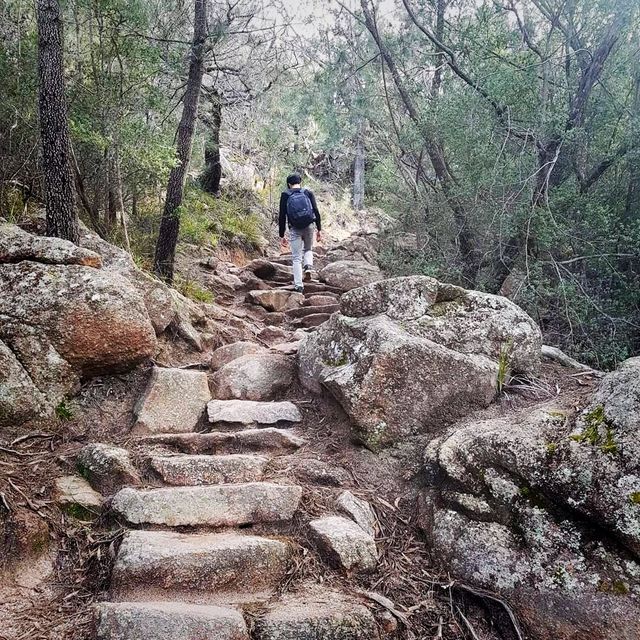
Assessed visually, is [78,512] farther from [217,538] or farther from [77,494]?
[217,538]

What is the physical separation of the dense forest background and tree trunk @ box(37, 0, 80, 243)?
331 mm

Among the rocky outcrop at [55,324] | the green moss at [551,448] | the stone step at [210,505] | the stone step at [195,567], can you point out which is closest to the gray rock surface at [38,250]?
the rocky outcrop at [55,324]

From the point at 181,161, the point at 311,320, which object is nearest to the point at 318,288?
the point at 311,320

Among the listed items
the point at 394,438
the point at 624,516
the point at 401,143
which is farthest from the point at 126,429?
the point at 401,143

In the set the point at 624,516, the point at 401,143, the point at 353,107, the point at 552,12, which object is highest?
the point at 552,12

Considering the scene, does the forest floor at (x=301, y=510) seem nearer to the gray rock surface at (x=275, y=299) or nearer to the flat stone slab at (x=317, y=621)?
the flat stone slab at (x=317, y=621)

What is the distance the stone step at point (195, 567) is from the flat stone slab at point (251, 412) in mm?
1484

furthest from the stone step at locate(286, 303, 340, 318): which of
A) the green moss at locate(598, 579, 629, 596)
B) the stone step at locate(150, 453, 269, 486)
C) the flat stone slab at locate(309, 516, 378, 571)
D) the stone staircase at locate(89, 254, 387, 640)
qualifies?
the green moss at locate(598, 579, 629, 596)

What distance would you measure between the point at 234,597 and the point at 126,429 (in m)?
2.06

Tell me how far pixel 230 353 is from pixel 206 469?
2.28 meters

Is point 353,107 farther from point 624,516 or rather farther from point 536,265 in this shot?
point 624,516

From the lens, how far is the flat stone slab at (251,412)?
4324 mm

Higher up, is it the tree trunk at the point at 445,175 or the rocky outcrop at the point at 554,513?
the tree trunk at the point at 445,175

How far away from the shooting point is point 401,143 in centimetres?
1005
